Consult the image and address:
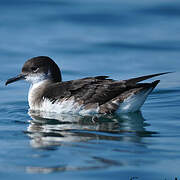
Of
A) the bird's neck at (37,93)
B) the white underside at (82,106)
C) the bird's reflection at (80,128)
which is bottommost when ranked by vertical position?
the bird's reflection at (80,128)

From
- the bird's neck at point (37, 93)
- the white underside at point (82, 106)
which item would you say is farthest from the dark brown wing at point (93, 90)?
the bird's neck at point (37, 93)

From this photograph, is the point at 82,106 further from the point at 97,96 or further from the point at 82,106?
the point at 97,96

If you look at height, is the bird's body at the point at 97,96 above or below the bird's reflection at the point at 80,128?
above

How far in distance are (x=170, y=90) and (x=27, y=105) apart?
3.27m

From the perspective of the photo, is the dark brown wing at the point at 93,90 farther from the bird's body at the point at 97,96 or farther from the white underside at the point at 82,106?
the white underside at the point at 82,106

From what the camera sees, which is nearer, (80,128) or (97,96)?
(80,128)

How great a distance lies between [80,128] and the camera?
9078mm

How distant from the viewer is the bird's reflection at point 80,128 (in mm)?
8281

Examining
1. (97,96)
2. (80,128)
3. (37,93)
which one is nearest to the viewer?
(80,128)

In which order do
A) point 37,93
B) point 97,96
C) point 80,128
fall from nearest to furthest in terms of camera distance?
point 80,128, point 97,96, point 37,93

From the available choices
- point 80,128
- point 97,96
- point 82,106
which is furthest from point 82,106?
point 80,128

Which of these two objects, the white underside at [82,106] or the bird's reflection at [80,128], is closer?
the bird's reflection at [80,128]

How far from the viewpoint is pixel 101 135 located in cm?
852

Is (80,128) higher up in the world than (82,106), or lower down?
lower down
